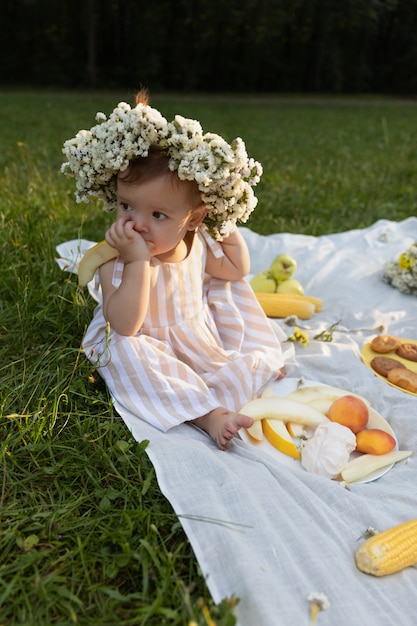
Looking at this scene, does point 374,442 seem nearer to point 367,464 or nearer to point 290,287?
point 367,464

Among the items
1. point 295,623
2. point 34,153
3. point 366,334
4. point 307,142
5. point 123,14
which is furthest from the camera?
point 123,14

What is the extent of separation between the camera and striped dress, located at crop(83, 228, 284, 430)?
99.1 inches

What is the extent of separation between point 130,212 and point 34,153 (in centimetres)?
587

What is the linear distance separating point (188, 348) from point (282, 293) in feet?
4.13

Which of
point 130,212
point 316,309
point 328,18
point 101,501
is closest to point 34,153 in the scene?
point 316,309

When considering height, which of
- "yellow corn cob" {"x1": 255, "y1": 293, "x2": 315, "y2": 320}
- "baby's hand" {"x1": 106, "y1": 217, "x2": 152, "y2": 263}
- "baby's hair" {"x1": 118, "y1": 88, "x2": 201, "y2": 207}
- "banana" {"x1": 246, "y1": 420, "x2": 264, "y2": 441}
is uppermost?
"baby's hair" {"x1": 118, "y1": 88, "x2": 201, "y2": 207}

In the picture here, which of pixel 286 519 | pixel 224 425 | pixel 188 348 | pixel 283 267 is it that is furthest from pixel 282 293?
pixel 286 519

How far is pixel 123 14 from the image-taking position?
2422cm

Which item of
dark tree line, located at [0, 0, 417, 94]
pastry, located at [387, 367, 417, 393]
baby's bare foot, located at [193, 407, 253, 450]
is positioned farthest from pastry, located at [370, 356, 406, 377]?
dark tree line, located at [0, 0, 417, 94]

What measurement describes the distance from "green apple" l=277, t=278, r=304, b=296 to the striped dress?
768 mm

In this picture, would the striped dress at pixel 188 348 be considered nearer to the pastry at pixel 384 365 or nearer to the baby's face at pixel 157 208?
the baby's face at pixel 157 208

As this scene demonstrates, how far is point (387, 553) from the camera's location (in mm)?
1919

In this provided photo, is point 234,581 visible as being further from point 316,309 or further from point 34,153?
point 34,153

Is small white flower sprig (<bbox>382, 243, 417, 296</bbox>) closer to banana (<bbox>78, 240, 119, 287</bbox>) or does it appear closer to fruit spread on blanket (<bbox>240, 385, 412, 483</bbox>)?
fruit spread on blanket (<bbox>240, 385, 412, 483</bbox>)
